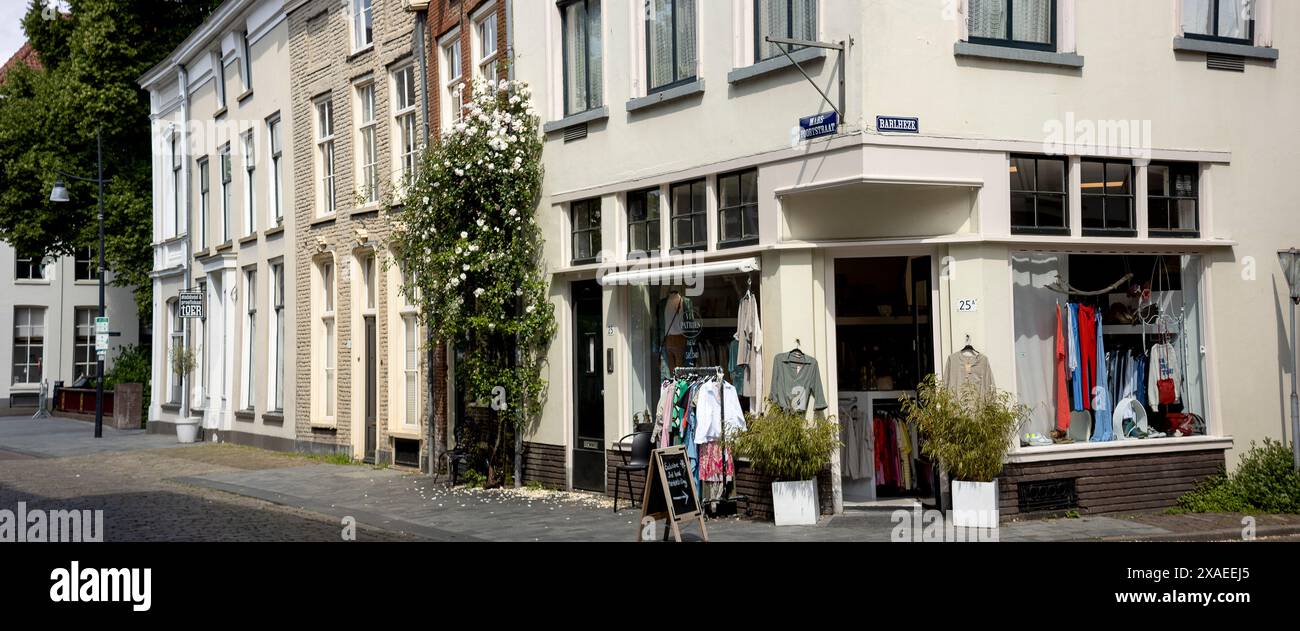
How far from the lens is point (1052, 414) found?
12750mm

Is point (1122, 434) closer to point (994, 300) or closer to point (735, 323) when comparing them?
point (994, 300)

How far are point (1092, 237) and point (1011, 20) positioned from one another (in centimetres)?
233

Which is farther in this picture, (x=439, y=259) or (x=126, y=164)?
(x=126, y=164)

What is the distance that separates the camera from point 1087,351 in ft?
42.4

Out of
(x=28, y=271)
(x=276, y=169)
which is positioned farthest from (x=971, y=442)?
(x=28, y=271)

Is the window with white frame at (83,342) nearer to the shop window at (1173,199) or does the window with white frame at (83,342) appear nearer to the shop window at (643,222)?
the shop window at (643,222)

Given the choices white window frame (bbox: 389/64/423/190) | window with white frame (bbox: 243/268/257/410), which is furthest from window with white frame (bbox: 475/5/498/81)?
window with white frame (bbox: 243/268/257/410)

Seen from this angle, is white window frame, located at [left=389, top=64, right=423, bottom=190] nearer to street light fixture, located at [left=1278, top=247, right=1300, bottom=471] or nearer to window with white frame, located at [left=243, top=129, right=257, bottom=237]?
window with white frame, located at [left=243, top=129, right=257, bottom=237]

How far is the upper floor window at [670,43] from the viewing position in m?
14.0

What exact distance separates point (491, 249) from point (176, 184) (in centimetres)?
1792

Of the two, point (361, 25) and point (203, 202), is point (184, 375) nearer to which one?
point (203, 202)

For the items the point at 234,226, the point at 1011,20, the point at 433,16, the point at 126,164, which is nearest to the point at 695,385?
the point at 1011,20

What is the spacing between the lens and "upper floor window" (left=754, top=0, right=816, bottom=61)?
12531mm

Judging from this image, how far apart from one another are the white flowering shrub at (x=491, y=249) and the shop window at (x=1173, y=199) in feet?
23.9
